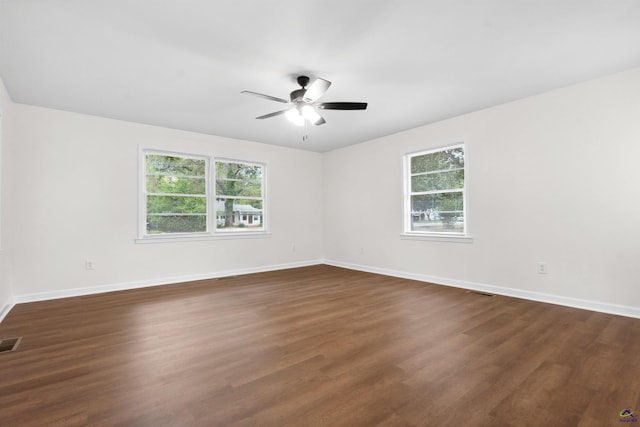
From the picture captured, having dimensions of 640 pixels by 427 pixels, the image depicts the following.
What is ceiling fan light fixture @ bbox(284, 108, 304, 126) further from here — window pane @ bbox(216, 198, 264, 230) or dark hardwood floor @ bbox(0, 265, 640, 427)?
window pane @ bbox(216, 198, 264, 230)

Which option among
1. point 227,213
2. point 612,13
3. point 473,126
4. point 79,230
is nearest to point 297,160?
point 227,213

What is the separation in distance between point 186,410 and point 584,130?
466 centimetres

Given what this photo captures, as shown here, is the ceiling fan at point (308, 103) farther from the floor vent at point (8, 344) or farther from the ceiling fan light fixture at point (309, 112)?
A: the floor vent at point (8, 344)

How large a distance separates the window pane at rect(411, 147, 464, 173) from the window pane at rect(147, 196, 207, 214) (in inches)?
150

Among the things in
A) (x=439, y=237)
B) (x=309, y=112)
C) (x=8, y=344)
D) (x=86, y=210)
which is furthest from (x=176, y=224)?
(x=439, y=237)

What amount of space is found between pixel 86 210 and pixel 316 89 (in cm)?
379

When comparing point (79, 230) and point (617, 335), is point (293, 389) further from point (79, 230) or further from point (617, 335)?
point (79, 230)

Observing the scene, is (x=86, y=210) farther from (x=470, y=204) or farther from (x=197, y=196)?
(x=470, y=204)

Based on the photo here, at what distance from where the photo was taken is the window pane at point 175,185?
5020mm

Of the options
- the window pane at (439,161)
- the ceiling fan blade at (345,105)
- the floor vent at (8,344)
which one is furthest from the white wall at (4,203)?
the window pane at (439,161)

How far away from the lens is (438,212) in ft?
16.6

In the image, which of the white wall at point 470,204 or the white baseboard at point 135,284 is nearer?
the white wall at point 470,204

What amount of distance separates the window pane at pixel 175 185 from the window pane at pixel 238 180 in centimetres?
32

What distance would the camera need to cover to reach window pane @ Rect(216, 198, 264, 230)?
5.73 m
